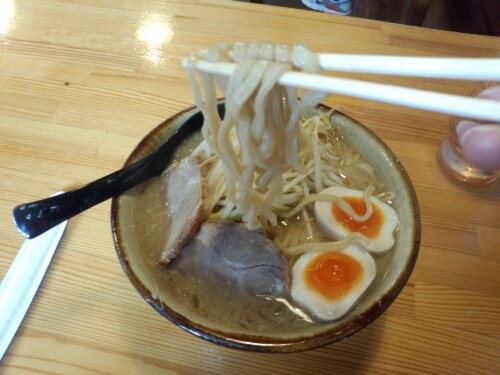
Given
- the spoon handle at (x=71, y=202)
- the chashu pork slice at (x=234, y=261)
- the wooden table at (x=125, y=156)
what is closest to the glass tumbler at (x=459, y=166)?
the wooden table at (x=125, y=156)

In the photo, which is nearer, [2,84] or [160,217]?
[160,217]

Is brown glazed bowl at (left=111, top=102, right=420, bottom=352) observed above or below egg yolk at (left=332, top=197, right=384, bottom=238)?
above

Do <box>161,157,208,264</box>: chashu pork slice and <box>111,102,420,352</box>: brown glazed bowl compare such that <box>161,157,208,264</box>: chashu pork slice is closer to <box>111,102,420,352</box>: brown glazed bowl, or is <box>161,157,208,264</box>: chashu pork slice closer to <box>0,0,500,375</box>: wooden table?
<box>111,102,420,352</box>: brown glazed bowl

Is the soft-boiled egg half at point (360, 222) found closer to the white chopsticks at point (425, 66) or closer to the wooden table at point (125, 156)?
the wooden table at point (125, 156)

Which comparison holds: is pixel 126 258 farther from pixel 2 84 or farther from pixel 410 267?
pixel 2 84

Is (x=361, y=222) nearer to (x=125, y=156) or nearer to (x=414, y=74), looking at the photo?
(x=414, y=74)

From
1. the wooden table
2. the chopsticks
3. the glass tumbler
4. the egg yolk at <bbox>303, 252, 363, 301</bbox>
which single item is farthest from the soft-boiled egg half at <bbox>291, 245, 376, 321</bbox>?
the glass tumbler

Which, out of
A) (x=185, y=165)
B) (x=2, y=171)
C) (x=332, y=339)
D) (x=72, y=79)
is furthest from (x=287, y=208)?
(x=72, y=79)
